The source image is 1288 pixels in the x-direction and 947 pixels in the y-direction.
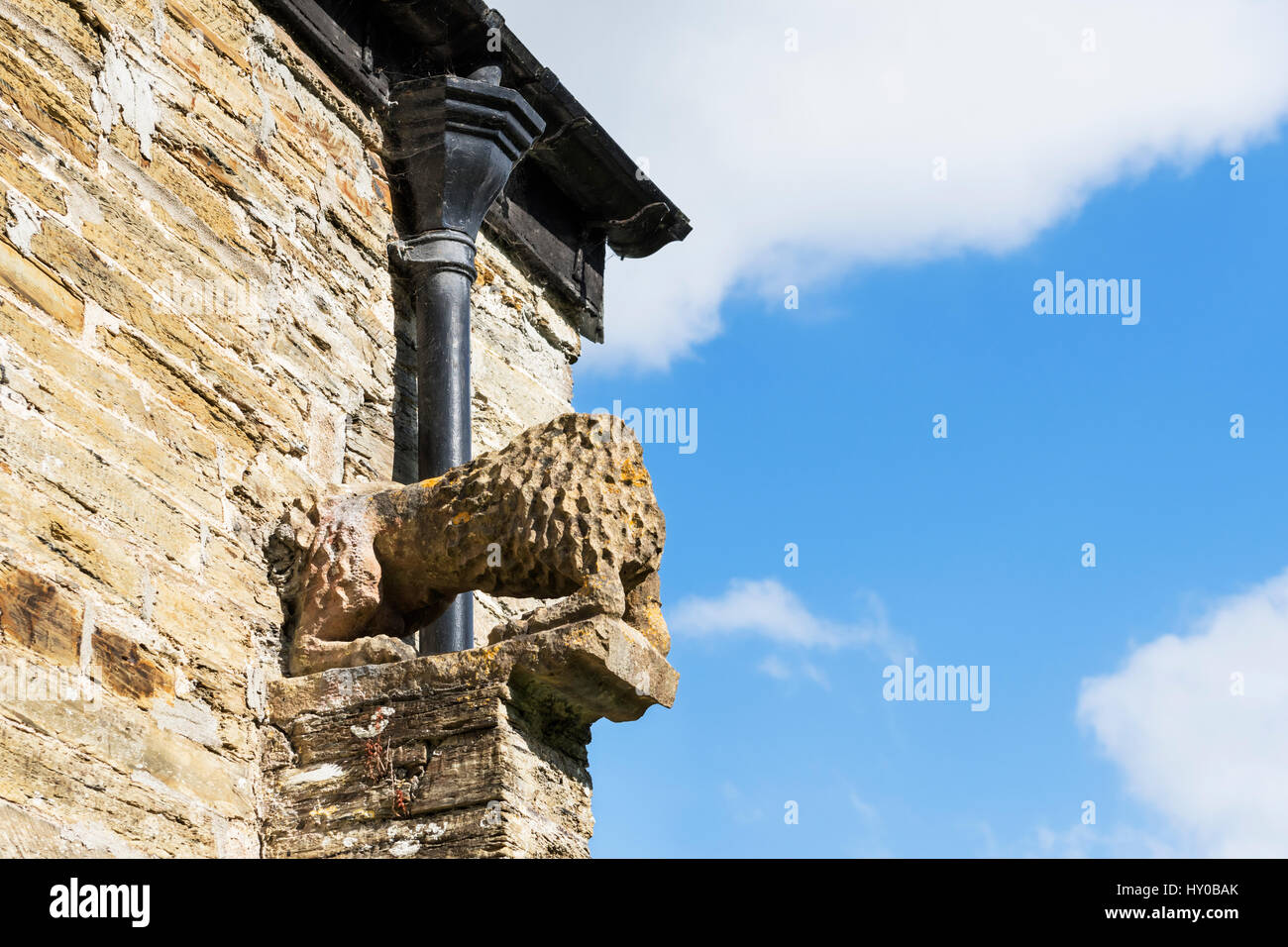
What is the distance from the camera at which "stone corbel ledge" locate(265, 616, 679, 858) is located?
361 centimetres

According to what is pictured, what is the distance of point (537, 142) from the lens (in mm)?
5832

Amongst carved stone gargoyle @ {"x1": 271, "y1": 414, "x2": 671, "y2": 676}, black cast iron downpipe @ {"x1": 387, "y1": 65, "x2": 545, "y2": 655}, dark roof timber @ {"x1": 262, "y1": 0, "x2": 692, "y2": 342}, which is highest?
dark roof timber @ {"x1": 262, "y1": 0, "x2": 692, "y2": 342}

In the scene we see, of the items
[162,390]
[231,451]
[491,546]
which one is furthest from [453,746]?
[162,390]

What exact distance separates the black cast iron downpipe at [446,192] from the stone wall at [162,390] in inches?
4.6

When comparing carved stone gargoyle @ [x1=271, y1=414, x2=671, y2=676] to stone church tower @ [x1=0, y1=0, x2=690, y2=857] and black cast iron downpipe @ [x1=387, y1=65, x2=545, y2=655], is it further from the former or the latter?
black cast iron downpipe @ [x1=387, y1=65, x2=545, y2=655]

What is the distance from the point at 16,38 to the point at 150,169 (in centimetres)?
44

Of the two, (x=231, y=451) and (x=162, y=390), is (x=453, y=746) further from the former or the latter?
(x=162, y=390)

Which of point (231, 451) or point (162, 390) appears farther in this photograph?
point (231, 451)

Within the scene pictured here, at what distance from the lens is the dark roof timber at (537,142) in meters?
4.88

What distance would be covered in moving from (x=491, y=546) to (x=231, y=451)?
2.06ft

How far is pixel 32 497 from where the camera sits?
3258 mm

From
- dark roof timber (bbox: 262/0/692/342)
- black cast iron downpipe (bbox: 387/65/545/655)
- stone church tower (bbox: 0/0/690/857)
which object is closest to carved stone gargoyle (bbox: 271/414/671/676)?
stone church tower (bbox: 0/0/690/857)

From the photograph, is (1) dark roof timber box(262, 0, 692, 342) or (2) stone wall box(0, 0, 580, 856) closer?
(2) stone wall box(0, 0, 580, 856)

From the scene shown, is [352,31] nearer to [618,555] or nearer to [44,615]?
[618,555]
